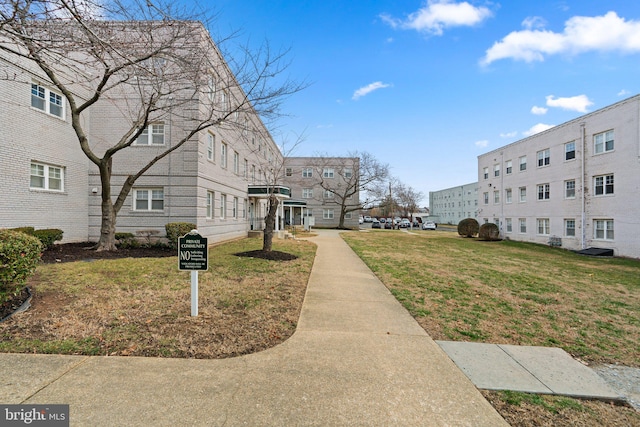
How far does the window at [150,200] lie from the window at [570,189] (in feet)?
87.2

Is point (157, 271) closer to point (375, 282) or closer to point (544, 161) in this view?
point (375, 282)

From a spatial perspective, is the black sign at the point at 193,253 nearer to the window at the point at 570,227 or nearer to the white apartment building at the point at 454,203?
the window at the point at 570,227

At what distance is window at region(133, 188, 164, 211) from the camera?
14336 mm

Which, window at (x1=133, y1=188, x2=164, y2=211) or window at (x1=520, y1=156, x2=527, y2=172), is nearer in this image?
window at (x1=133, y1=188, x2=164, y2=211)

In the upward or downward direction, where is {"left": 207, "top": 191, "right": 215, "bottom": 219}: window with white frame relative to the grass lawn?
upward

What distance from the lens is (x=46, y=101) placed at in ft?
40.1

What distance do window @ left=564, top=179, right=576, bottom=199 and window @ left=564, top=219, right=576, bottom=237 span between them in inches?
68.9

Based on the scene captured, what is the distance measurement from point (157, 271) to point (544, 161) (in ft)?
92.6

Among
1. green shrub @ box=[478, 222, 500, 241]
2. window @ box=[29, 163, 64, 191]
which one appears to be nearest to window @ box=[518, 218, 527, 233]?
green shrub @ box=[478, 222, 500, 241]

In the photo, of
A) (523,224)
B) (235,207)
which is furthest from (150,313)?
(523,224)

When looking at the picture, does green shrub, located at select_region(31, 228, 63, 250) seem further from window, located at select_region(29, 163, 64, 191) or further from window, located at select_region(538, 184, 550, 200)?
window, located at select_region(538, 184, 550, 200)

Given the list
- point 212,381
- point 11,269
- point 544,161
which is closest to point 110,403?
point 212,381

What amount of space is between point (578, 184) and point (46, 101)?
1195 inches

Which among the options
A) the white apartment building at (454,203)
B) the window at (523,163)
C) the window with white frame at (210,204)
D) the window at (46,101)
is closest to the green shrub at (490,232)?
the window at (523,163)
